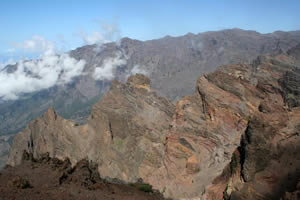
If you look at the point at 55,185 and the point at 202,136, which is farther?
the point at 202,136

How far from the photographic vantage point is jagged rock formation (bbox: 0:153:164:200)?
24.7 meters

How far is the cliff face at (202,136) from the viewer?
25.8 m

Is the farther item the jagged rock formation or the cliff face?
the cliff face

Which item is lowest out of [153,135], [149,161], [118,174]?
[118,174]

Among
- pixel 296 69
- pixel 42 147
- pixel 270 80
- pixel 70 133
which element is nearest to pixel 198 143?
pixel 270 80

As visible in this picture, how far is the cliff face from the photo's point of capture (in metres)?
25.8

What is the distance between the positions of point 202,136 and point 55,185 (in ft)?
102

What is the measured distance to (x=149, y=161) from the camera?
5912 cm

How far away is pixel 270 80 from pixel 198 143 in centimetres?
1640

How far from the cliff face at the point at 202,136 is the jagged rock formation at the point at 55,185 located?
11488 mm

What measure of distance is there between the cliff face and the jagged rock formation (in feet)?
37.7

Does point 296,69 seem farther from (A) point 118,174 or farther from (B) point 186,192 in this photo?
(A) point 118,174

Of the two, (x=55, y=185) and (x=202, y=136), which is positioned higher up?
(x=55, y=185)

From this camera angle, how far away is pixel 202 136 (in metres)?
52.9
